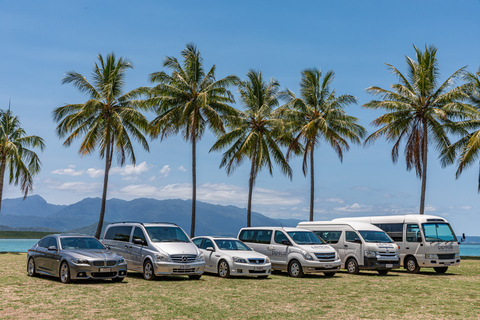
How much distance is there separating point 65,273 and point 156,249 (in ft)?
9.95

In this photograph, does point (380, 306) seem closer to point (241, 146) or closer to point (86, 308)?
point (86, 308)

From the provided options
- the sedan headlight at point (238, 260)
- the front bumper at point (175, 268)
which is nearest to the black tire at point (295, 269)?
the sedan headlight at point (238, 260)

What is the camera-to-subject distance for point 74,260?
1557cm

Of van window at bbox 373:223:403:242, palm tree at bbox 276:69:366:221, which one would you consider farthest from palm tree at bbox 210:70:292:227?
van window at bbox 373:223:403:242

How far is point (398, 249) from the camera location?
23094 mm

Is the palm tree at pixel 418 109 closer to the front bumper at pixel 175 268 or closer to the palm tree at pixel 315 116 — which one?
the palm tree at pixel 315 116

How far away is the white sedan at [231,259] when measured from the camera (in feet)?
60.1

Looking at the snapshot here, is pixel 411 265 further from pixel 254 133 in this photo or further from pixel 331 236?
pixel 254 133

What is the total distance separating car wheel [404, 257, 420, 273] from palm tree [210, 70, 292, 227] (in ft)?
54.9

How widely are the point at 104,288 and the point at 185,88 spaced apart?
24429mm

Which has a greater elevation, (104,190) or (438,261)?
(104,190)

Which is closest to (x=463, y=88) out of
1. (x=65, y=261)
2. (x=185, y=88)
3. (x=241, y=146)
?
(x=241, y=146)

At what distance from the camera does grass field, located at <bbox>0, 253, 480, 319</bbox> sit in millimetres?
10727

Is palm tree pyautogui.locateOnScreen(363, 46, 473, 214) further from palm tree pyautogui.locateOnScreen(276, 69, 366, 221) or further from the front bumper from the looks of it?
the front bumper
